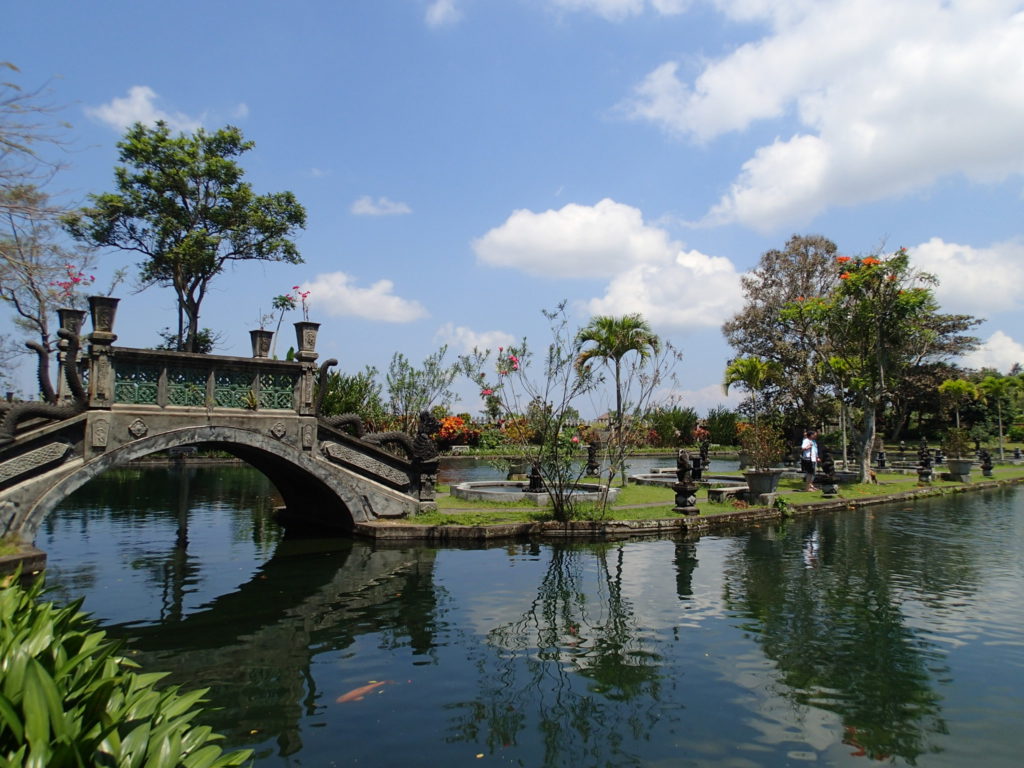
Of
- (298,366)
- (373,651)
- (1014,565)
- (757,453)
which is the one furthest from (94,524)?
(1014,565)

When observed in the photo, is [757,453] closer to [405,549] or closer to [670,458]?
[405,549]

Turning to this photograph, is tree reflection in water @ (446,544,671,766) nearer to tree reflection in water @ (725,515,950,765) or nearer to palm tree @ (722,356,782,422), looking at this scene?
tree reflection in water @ (725,515,950,765)

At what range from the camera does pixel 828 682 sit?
7184mm

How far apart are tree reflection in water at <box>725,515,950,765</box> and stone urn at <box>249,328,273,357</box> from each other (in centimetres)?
1008

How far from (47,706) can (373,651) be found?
5612 millimetres

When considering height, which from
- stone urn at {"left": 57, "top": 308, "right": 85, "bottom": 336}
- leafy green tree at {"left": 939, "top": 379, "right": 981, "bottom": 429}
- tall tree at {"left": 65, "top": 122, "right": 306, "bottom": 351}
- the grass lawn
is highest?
tall tree at {"left": 65, "top": 122, "right": 306, "bottom": 351}

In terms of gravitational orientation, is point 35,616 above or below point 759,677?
above

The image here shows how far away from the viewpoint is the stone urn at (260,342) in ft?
48.7

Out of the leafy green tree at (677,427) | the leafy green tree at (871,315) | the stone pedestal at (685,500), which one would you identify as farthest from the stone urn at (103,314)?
the leafy green tree at (677,427)

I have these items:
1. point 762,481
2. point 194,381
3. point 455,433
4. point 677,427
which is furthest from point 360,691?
point 677,427

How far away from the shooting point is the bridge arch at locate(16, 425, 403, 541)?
11617 mm

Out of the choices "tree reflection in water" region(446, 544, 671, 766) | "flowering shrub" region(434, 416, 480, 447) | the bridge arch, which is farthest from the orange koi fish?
"flowering shrub" region(434, 416, 480, 447)

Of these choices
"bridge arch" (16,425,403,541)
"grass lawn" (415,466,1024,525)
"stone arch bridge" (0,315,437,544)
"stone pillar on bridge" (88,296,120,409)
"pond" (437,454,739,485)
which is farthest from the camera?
"pond" (437,454,739,485)

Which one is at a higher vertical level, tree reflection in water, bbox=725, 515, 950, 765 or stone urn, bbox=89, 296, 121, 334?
stone urn, bbox=89, 296, 121, 334
